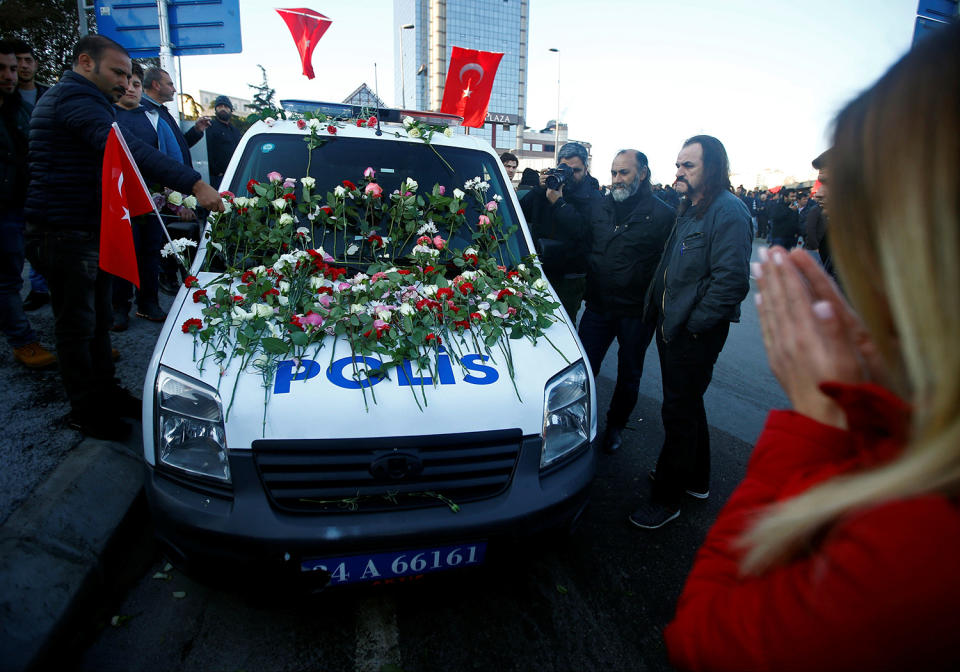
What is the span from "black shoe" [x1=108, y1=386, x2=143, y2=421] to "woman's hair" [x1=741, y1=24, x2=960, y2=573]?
373 centimetres

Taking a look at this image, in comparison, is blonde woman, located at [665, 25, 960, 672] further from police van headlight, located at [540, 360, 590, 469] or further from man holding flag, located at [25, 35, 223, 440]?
man holding flag, located at [25, 35, 223, 440]

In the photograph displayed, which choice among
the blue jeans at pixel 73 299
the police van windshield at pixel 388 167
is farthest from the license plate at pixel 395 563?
the blue jeans at pixel 73 299

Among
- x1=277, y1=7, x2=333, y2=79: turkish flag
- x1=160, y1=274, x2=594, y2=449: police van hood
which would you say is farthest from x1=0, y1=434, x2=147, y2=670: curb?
x1=277, y1=7, x2=333, y2=79: turkish flag

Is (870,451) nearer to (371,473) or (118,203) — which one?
(371,473)

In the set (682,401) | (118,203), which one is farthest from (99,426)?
(682,401)

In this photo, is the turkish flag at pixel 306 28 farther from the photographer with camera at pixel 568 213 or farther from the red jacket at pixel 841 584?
the red jacket at pixel 841 584

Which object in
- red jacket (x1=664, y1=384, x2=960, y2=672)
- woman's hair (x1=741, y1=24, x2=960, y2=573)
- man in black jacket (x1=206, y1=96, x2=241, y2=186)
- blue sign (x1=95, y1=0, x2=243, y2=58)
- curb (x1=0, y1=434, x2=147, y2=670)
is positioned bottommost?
curb (x1=0, y1=434, x2=147, y2=670)

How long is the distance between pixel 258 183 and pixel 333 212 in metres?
0.48

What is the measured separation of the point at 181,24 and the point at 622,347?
9701 mm

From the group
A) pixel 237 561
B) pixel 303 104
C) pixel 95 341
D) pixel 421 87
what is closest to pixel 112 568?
pixel 237 561

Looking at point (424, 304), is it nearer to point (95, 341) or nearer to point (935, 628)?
point (935, 628)

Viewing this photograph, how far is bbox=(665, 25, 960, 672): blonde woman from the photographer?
1.95ft

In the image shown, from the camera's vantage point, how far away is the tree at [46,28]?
1373 cm

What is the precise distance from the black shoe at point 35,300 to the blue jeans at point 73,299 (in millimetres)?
2592
